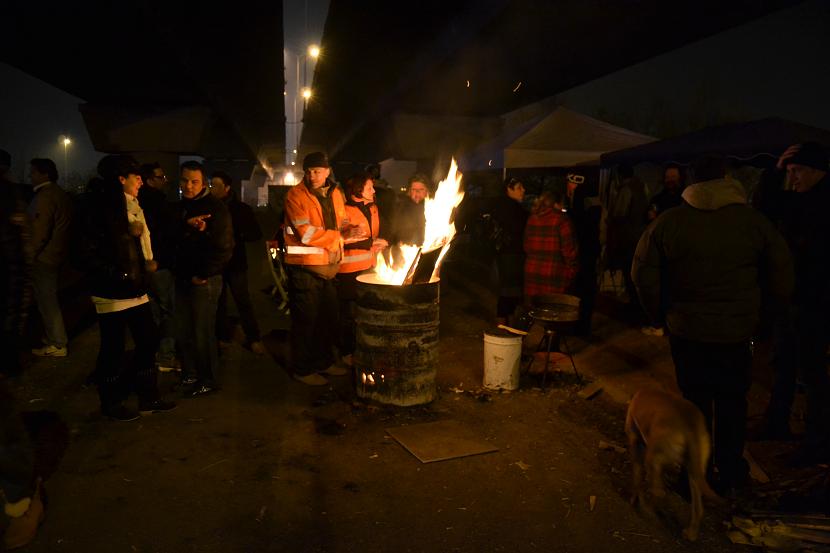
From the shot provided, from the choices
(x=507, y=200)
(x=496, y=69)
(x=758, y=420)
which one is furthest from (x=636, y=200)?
(x=496, y=69)

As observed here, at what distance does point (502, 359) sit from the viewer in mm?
6863

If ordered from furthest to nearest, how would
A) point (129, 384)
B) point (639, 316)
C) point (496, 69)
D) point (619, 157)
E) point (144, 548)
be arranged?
point (496, 69), point (619, 157), point (639, 316), point (129, 384), point (144, 548)

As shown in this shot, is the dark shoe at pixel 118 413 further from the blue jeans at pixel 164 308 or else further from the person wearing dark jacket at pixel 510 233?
the person wearing dark jacket at pixel 510 233

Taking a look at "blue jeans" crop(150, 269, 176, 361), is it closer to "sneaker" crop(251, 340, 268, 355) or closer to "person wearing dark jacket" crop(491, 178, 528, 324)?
"sneaker" crop(251, 340, 268, 355)

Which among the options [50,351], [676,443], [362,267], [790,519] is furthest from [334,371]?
[790,519]

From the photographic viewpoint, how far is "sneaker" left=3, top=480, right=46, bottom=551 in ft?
12.4

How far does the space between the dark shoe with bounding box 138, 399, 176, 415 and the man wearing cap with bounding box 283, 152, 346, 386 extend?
1460 mm

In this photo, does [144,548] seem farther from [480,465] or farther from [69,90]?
[69,90]

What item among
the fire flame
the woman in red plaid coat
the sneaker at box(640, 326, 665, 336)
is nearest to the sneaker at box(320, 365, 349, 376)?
the fire flame

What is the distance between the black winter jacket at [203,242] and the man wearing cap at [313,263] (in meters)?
0.67

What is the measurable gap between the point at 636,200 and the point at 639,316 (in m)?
1.77

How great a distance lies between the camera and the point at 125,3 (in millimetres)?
12273

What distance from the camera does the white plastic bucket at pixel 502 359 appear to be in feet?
22.4

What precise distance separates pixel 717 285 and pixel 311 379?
4.27 m
